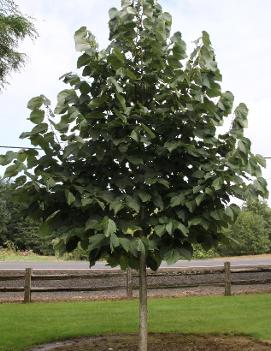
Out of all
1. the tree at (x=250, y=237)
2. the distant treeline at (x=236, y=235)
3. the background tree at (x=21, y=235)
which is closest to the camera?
the distant treeline at (x=236, y=235)

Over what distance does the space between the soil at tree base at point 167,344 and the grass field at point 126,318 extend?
50cm

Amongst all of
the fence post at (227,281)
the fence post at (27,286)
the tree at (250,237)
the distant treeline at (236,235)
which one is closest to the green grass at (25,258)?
the distant treeline at (236,235)

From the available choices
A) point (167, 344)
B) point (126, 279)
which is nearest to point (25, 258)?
point (126, 279)

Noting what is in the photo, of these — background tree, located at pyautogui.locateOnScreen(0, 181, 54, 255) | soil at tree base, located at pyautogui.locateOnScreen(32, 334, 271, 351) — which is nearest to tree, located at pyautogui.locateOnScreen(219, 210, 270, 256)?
background tree, located at pyautogui.locateOnScreen(0, 181, 54, 255)

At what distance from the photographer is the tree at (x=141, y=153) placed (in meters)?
5.13

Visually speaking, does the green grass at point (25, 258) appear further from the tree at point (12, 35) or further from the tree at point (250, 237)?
the tree at point (12, 35)

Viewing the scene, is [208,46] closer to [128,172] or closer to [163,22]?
[163,22]

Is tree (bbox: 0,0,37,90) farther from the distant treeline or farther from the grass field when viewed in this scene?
the distant treeline

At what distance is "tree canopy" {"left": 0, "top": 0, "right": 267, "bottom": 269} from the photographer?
512 cm

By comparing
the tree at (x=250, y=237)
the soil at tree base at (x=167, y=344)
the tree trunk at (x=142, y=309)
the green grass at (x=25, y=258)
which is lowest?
the soil at tree base at (x=167, y=344)

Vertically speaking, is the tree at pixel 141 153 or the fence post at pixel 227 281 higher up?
the tree at pixel 141 153

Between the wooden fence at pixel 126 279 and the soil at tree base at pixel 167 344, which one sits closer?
the soil at tree base at pixel 167 344

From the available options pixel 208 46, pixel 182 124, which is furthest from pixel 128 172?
pixel 208 46

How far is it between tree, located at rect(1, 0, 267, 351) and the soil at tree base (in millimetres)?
1168
